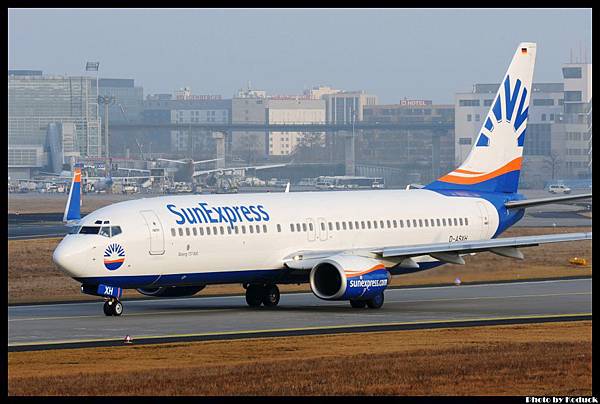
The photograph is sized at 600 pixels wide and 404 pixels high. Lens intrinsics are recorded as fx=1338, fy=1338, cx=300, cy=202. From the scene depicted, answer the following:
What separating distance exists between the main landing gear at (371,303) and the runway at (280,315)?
39 centimetres

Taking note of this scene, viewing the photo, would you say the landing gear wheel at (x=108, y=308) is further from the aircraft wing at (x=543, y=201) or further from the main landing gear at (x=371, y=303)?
the aircraft wing at (x=543, y=201)

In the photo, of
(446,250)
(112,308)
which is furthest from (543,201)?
(112,308)

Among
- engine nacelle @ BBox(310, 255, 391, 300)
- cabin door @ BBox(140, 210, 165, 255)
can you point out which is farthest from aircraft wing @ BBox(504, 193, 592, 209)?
cabin door @ BBox(140, 210, 165, 255)

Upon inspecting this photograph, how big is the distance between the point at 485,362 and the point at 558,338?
253 inches

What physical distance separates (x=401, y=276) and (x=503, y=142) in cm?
833

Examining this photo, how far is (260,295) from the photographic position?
154 feet

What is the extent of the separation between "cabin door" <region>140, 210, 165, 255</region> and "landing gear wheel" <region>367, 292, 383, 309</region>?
7419 mm

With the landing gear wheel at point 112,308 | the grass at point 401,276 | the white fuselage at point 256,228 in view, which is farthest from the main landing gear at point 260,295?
the grass at point 401,276

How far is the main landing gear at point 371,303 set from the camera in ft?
148

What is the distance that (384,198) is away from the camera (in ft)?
162

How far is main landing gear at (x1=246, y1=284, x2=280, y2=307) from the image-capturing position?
4700 centimetres

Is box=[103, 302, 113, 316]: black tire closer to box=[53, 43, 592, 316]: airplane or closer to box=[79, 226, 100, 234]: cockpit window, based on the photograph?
box=[53, 43, 592, 316]: airplane
